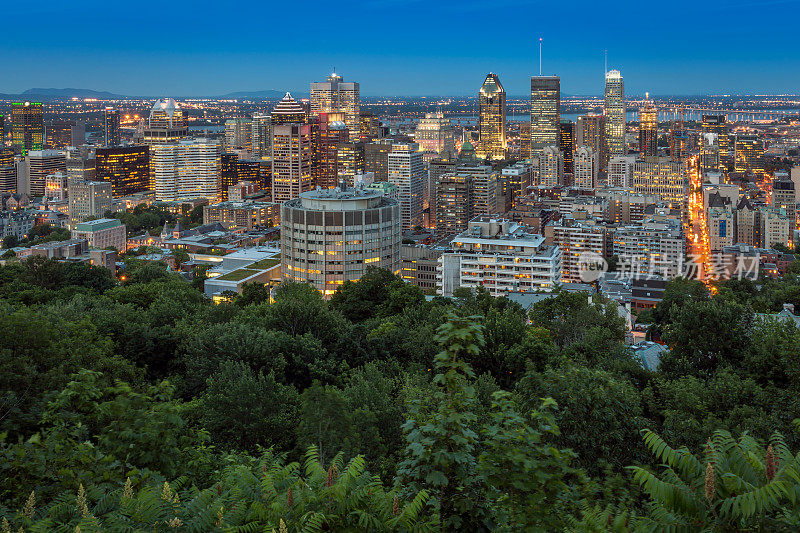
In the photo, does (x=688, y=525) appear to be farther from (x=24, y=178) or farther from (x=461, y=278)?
(x=24, y=178)

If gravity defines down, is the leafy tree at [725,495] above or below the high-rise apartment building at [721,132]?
below

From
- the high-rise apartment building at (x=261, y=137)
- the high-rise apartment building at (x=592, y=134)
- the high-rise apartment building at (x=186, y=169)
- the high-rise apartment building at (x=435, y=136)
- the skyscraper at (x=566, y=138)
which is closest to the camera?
the high-rise apartment building at (x=186, y=169)

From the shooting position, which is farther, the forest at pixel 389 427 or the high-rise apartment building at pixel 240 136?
the high-rise apartment building at pixel 240 136

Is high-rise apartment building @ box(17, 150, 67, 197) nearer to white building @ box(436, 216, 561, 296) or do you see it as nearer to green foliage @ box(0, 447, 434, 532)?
white building @ box(436, 216, 561, 296)

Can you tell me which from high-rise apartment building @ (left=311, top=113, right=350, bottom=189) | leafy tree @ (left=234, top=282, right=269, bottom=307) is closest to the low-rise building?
high-rise apartment building @ (left=311, top=113, right=350, bottom=189)

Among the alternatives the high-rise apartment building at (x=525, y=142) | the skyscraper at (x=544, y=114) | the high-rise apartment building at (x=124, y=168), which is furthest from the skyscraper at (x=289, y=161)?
the high-rise apartment building at (x=525, y=142)

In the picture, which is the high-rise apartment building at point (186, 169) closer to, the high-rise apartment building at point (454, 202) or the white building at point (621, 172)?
the high-rise apartment building at point (454, 202)

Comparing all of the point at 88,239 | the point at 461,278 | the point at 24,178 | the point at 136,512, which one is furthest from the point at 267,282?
the point at 24,178
